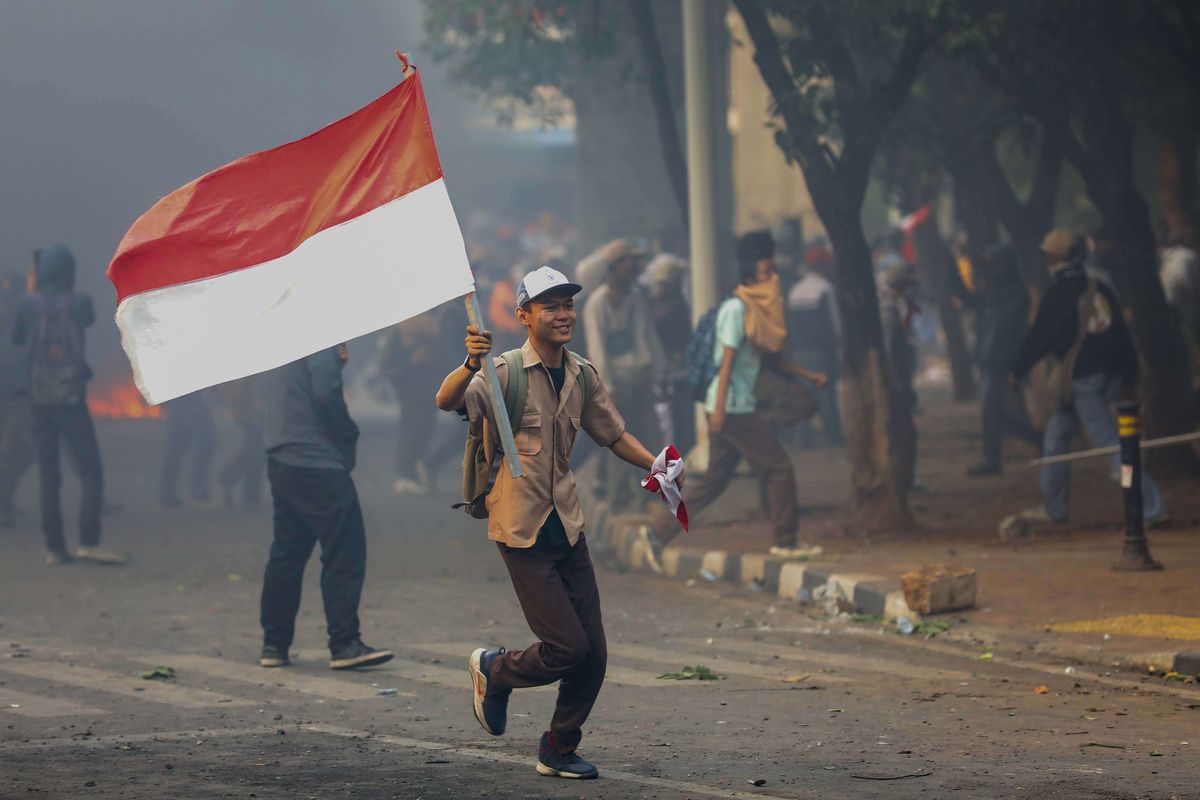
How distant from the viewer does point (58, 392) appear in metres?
12.8

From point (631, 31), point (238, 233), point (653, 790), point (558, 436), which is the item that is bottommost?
point (653, 790)

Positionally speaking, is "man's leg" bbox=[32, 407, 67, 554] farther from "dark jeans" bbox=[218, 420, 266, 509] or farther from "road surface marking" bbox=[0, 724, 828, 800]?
"road surface marking" bbox=[0, 724, 828, 800]

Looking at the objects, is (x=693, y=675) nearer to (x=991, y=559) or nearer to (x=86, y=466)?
(x=991, y=559)

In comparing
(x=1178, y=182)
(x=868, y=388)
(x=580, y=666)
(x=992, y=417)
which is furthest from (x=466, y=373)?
(x=1178, y=182)

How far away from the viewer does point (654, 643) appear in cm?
937

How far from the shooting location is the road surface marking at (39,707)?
7.50m

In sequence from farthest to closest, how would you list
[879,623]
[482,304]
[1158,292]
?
[482,304], [1158,292], [879,623]

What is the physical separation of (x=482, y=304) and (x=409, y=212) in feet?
53.6

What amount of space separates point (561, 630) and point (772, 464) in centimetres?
584

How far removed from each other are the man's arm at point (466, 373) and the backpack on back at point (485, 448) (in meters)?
0.12

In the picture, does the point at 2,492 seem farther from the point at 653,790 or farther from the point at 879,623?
the point at 653,790

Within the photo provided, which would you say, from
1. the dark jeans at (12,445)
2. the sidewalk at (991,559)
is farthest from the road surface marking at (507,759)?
the dark jeans at (12,445)

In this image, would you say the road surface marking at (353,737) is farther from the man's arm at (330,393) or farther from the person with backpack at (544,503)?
the man's arm at (330,393)

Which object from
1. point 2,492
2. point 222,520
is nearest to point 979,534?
point 222,520
